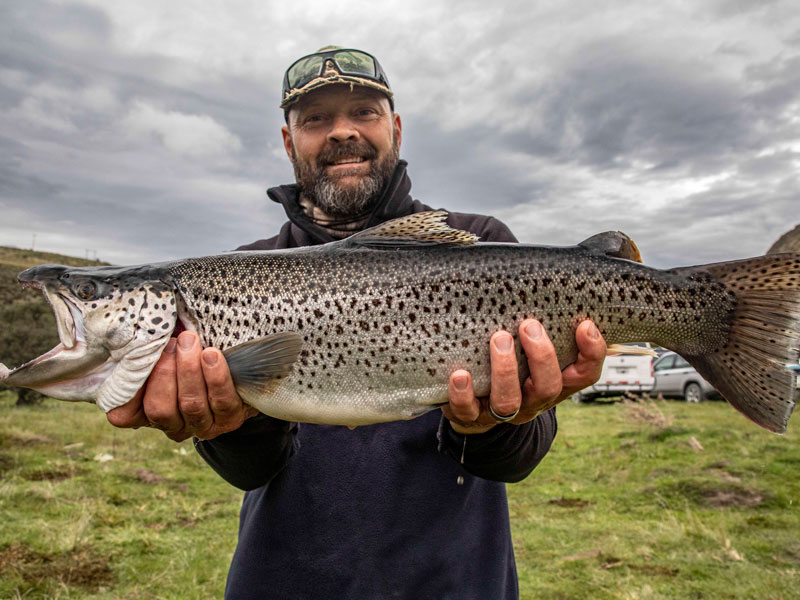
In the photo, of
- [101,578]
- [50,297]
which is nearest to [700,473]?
[101,578]

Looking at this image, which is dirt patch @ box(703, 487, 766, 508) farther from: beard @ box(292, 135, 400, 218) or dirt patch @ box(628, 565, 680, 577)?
beard @ box(292, 135, 400, 218)

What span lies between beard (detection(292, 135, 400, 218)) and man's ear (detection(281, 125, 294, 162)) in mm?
438

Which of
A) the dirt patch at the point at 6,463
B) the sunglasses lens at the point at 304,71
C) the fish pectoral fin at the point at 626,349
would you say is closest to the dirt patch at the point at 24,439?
the dirt patch at the point at 6,463

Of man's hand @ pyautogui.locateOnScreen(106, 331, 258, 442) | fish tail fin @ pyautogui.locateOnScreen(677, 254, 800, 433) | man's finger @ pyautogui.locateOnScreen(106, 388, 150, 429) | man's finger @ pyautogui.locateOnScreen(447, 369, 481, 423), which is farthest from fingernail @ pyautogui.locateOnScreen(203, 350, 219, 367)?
fish tail fin @ pyautogui.locateOnScreen(677, 254, 800, 433)

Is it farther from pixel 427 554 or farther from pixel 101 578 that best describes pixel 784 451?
pixel 101 578

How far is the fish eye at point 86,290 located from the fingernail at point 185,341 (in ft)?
2.00

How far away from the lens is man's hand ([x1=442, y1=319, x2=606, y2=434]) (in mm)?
2957

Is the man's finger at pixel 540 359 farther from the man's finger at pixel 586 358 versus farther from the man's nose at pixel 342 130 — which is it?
the man's nose at pixel 342 130

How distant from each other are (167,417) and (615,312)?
7.99 ft

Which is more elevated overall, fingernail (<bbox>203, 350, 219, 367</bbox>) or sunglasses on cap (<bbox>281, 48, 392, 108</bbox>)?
sunglasses on cap (<bbox>281, 48, 392, 108</bbox>)

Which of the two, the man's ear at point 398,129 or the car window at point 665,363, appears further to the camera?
the car window at point 665,363

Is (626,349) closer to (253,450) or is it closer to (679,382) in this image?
(253,450)

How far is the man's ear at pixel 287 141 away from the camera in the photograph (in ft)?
16.3

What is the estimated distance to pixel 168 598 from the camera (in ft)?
19.8
